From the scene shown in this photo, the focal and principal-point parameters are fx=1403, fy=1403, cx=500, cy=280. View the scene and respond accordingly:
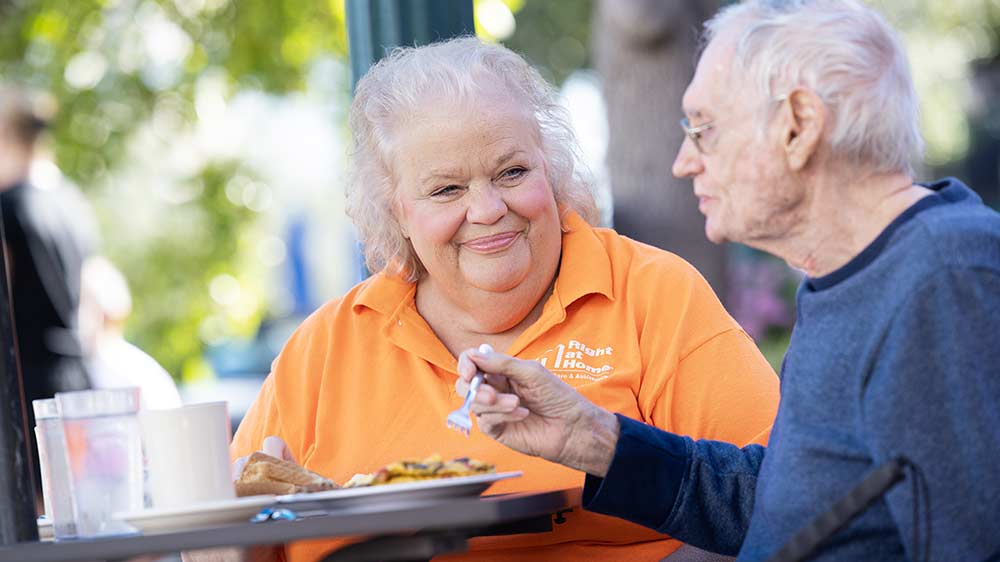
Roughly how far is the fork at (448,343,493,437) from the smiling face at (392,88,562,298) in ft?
2.25

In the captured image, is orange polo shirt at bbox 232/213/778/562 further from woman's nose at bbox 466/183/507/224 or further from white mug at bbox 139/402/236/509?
white mug at bbox 139/402/236/509

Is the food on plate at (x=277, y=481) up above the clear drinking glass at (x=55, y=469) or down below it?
below

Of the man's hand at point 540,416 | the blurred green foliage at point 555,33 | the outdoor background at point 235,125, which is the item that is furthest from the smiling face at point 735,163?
the blurred green foliage at point 555,33

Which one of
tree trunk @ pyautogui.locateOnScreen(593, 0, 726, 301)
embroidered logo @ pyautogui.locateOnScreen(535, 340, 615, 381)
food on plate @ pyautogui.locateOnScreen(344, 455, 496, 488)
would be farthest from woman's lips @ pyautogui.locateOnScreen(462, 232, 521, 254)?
tree trunk @ pyautogui.locateOnScreen(593, 0, 726, 301)

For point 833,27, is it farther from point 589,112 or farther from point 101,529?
point 589,112

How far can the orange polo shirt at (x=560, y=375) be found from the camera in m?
2.83

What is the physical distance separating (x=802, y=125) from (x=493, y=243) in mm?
1045

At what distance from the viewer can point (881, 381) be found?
1924 mm

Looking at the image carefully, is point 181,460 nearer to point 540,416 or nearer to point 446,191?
point 540,416

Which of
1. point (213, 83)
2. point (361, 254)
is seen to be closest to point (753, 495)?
point (361, 254)

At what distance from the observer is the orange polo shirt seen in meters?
2.83

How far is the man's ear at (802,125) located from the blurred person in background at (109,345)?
11.5 feet

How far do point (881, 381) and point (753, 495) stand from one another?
72cm

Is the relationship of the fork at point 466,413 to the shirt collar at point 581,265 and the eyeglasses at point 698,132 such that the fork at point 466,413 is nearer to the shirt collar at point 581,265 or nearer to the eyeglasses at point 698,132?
the eyeglasses at point 698,132
